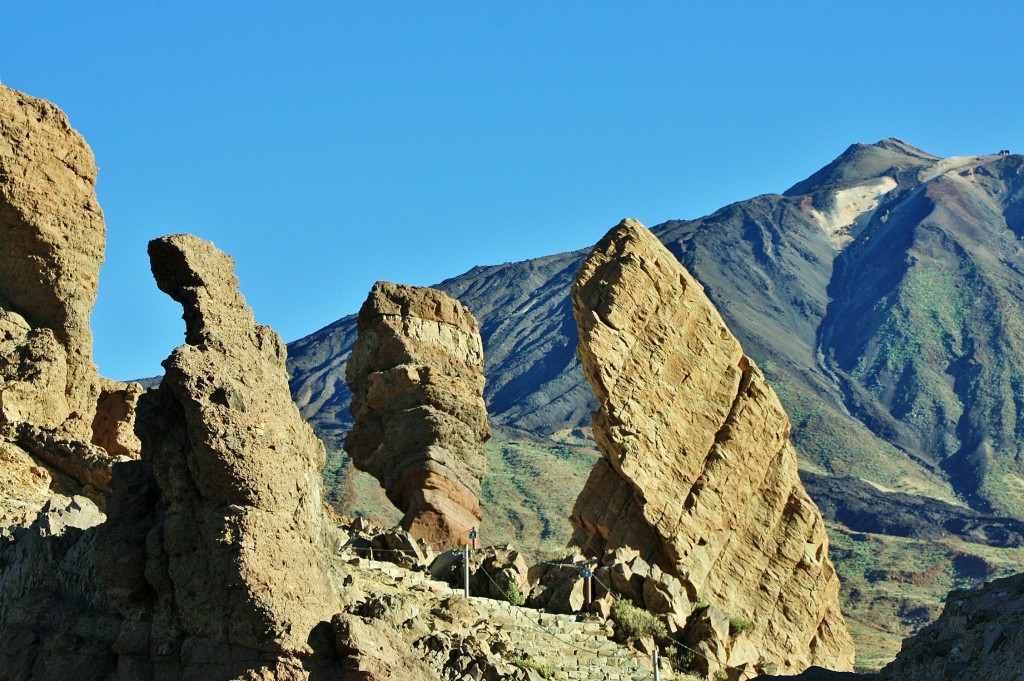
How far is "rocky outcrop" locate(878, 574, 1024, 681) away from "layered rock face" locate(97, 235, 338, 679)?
6.45 metres

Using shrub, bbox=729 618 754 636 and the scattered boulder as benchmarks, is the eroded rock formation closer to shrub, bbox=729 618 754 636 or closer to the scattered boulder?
the scattered boulder

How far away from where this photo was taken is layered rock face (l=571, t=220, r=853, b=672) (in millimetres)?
35719

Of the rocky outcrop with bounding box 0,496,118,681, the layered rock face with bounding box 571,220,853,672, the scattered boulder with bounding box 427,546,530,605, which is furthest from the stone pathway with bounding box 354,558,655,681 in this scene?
the rocky outcrop with bounding box 0,496,118,681

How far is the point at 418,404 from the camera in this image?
40.0 meters

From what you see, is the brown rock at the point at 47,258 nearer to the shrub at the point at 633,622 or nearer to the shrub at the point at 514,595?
the shrub at the point at 514,595

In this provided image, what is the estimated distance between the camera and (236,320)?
70.4ft

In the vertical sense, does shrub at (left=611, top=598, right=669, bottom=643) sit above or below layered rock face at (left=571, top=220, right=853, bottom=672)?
below

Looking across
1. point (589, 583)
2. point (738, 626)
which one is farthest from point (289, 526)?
point (738, 626)

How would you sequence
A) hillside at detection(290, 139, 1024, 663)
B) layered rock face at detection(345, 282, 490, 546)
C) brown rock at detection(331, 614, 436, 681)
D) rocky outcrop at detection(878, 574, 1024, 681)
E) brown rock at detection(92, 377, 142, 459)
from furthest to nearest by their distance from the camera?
1. hillside at detection(290, 139, 1024, 663)
2. layered rock face at detection(345, 282, 490, 546)
3. brown rock at detection(92, 377, 142, 459)
4. brown rock at detection(331, 614, 436, 681)
5. rocky outcrop at detection(878, 574, 1024, 681)

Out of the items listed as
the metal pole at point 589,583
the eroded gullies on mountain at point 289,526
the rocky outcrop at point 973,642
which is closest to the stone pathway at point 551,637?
the eroded gullies on mountain at point 289,526

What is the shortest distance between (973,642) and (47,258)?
63.3 ft

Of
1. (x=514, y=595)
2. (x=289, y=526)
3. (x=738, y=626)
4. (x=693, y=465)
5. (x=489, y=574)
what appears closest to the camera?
(x=289, y=526)

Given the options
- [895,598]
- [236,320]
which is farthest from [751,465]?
[895,598]

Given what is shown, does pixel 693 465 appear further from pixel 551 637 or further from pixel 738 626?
pixel 551 637
